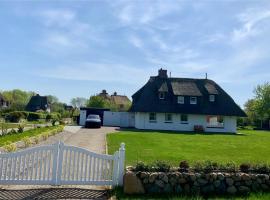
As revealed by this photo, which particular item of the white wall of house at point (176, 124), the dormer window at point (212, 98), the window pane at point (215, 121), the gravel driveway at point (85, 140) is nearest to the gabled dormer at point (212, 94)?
the dormer window at point (212, 98)

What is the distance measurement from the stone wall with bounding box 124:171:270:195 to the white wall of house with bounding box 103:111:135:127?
42.1 m

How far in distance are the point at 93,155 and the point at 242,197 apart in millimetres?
4207

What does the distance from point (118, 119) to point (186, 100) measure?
38.1 feet

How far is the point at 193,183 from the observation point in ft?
32.8

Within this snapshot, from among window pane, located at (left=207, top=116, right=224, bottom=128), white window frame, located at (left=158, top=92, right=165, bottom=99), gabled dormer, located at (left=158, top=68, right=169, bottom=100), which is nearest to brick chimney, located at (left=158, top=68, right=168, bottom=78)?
gabled dormer, located at (left=158, top=68, right=169, bottom=100)

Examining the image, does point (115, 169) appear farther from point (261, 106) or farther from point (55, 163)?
point (261, 106)

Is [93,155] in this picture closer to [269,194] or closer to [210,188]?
[210,188]

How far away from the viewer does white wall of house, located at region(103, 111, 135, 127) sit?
173 ft

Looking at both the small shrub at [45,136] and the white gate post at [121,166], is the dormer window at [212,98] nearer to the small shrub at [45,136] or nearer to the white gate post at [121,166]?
Answer: the small shrub at [45,136]

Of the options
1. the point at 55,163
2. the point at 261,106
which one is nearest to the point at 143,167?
the point at 55,163

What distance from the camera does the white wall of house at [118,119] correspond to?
52.7m

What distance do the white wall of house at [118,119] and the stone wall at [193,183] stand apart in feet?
138

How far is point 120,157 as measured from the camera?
10.3m

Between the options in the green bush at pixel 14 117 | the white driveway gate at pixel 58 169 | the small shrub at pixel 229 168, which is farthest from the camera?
the green bush at pixel 14 117
